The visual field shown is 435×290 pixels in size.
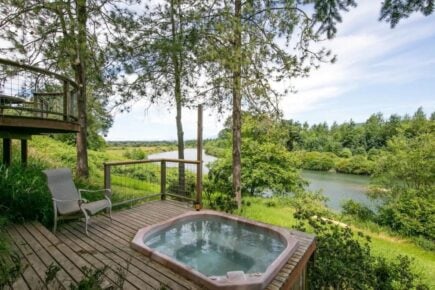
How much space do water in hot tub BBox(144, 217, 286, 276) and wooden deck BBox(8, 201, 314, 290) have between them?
42 centimetres

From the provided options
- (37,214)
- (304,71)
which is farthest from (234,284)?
(304,71)

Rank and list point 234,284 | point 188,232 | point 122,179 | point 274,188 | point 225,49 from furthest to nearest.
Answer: point 274,188, point 122,179, point 225,49, point 188,232, point 234,284

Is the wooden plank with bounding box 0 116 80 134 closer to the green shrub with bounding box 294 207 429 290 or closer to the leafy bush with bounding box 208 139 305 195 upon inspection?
the green shrub with bounding box 294 207 429 290

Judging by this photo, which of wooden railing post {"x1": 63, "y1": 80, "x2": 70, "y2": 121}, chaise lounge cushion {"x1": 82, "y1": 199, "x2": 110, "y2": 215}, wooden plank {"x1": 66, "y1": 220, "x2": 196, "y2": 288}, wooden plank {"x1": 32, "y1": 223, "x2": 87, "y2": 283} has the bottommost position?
wooden plank {"x1": 66, "y1": 220, "x2": 196, "y2": 288}

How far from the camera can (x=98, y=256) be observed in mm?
3107

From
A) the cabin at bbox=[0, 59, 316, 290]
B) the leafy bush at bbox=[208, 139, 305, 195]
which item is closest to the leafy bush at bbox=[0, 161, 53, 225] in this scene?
the cabin at bbox=[0, 59, 316, 290]

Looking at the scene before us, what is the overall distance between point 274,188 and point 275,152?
5.67 feet

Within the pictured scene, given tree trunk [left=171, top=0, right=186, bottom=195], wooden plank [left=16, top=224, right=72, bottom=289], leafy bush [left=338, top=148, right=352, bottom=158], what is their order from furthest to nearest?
leafy bush [left=338, top=148, right=352, bottom=158], tree trunk [left=171, top=0, right=186, bottom=195], wooden plank [left=16, top=224, right=72, bottom=289]

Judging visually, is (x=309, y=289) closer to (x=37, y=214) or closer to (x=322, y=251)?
(x=322, y=251)

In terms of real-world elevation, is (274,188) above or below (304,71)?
below

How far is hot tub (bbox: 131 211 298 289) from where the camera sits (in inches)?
117

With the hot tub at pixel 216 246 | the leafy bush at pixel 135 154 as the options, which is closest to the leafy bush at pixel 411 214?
the hot tub at pixel 216 246

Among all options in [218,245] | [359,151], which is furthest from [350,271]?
[359,151]

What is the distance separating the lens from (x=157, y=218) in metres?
4.76
